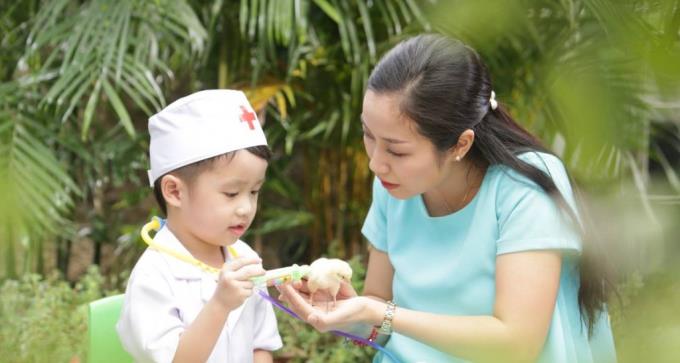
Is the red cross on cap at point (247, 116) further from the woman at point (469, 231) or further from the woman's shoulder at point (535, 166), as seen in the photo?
the woman's shoulder at point (535, 166)

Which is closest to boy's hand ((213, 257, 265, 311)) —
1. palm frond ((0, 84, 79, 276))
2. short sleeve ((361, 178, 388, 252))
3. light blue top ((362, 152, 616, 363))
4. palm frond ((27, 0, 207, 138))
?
light blue top ((362, 152, 616, 363))

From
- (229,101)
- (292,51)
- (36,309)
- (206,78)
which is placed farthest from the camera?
(206,78)

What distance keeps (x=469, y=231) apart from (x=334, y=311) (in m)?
0.40

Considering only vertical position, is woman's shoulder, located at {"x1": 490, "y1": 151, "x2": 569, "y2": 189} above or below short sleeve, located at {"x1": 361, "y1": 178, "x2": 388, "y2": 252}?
above

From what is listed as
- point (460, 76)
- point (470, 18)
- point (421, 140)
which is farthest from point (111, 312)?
point (470, 18)

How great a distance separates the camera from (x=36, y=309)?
2908 mm

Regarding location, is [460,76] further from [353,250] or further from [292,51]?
[353,250]

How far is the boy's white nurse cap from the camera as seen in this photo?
5.06 feet

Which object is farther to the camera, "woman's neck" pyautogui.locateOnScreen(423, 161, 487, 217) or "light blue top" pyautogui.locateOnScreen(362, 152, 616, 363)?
"woman's neck" pyautogui.locateOnScreen(423, 161, 487, 217)

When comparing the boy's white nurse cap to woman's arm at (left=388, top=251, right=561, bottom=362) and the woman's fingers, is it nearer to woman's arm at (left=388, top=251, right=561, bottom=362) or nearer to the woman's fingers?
the woman's fingers

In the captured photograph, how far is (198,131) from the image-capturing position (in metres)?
1.54

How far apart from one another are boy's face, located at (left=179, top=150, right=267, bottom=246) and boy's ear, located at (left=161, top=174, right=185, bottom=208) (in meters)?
0.01

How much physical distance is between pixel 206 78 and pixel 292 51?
61cm

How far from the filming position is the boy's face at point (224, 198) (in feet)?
5.02
